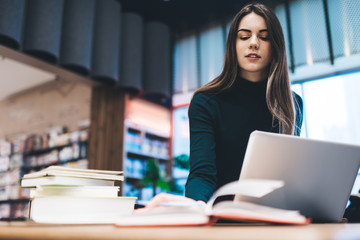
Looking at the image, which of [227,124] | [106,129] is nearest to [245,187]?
[227,124]

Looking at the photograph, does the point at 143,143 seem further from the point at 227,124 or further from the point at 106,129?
the point at 227,124

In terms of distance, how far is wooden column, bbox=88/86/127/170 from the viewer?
16.4 feet

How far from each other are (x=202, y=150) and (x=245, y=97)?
34cm

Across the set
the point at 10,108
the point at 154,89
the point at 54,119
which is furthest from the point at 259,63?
the point at 10,108

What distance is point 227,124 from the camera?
4.34 ft

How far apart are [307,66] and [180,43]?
2133mm

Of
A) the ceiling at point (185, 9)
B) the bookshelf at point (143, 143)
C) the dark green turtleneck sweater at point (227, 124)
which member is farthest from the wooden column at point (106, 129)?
the dark green turtleneck sweater at point (227, 124)

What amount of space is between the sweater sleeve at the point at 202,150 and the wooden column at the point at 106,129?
376 centimetres

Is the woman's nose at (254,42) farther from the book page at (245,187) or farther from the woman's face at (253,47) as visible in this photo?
the book page at (245,187)

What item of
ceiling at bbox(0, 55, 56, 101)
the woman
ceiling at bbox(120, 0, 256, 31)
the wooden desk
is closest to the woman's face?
the woman

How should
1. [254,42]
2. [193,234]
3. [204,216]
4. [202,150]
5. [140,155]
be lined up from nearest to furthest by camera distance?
[193,234]
[204,216]
[202,150]
[254,42]
[140,155]

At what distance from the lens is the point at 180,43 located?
5.75 metres

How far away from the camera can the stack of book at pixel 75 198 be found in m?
0.75

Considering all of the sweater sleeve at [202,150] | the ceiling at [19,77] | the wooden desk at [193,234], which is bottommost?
the wooden desk at [193,234]
